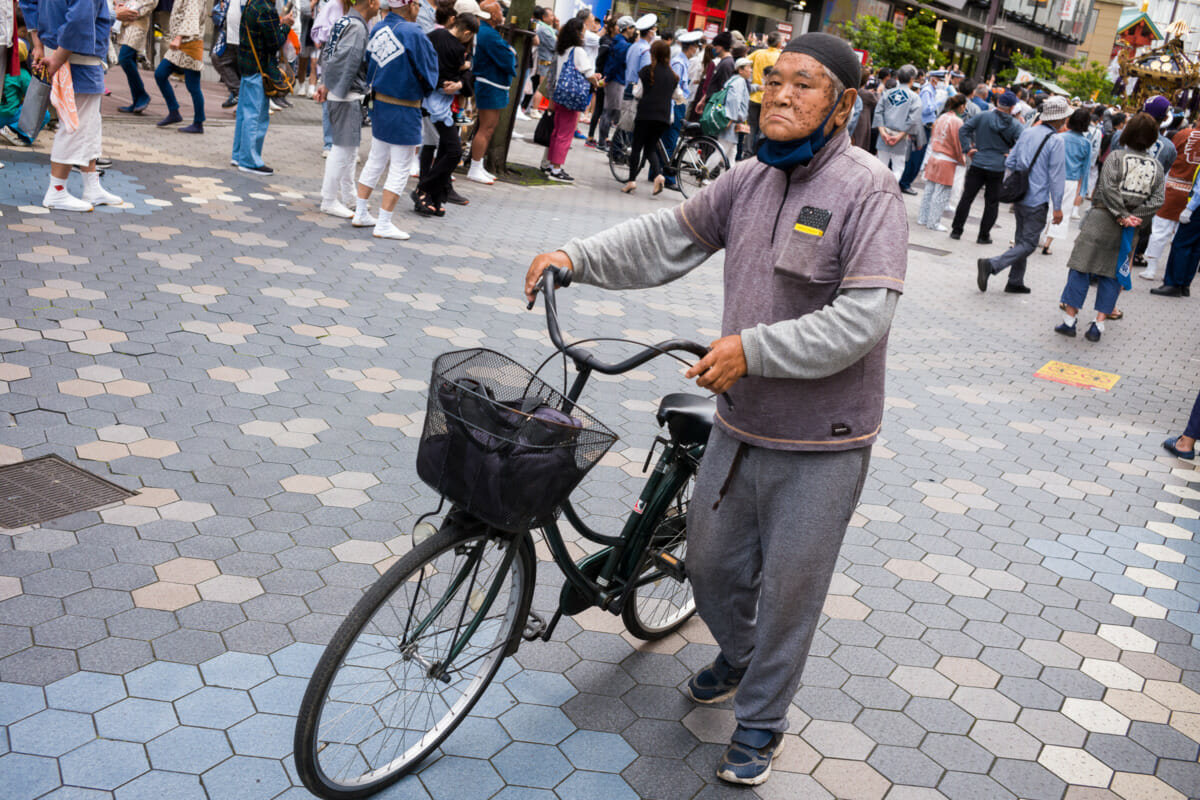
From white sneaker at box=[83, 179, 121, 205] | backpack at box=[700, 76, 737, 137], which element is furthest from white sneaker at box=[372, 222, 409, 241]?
backpack at box=[700, 76, 737, 137]

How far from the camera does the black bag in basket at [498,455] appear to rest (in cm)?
230

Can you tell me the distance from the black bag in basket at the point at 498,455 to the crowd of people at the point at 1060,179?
564 cm

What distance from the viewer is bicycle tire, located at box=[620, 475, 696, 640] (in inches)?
130

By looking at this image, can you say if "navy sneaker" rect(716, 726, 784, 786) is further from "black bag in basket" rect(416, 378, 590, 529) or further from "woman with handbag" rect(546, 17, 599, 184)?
"woman with handbag" rect(546, 17, 599, 184)

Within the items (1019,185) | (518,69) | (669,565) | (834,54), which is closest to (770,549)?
(669,565)

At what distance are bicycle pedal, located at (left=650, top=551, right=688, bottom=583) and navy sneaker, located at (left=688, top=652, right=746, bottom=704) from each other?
303 millimetres

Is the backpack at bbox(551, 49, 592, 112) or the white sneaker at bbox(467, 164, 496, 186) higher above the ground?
the backpack at bbox(551, 49, 592, 112)

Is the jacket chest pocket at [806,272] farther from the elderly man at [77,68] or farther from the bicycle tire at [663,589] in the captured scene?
the elderly man at [77,68]

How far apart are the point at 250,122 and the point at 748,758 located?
9.20 metres

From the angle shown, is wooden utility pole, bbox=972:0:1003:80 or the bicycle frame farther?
wooden utility pole, bbox=972:0:1003:80

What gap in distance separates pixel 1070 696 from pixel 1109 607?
89 centimetres

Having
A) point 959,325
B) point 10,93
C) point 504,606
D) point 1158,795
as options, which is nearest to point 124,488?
point 504,606

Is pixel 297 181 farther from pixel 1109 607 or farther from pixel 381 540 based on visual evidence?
pixel 1109 607

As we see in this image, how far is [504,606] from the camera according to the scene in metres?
2.89
